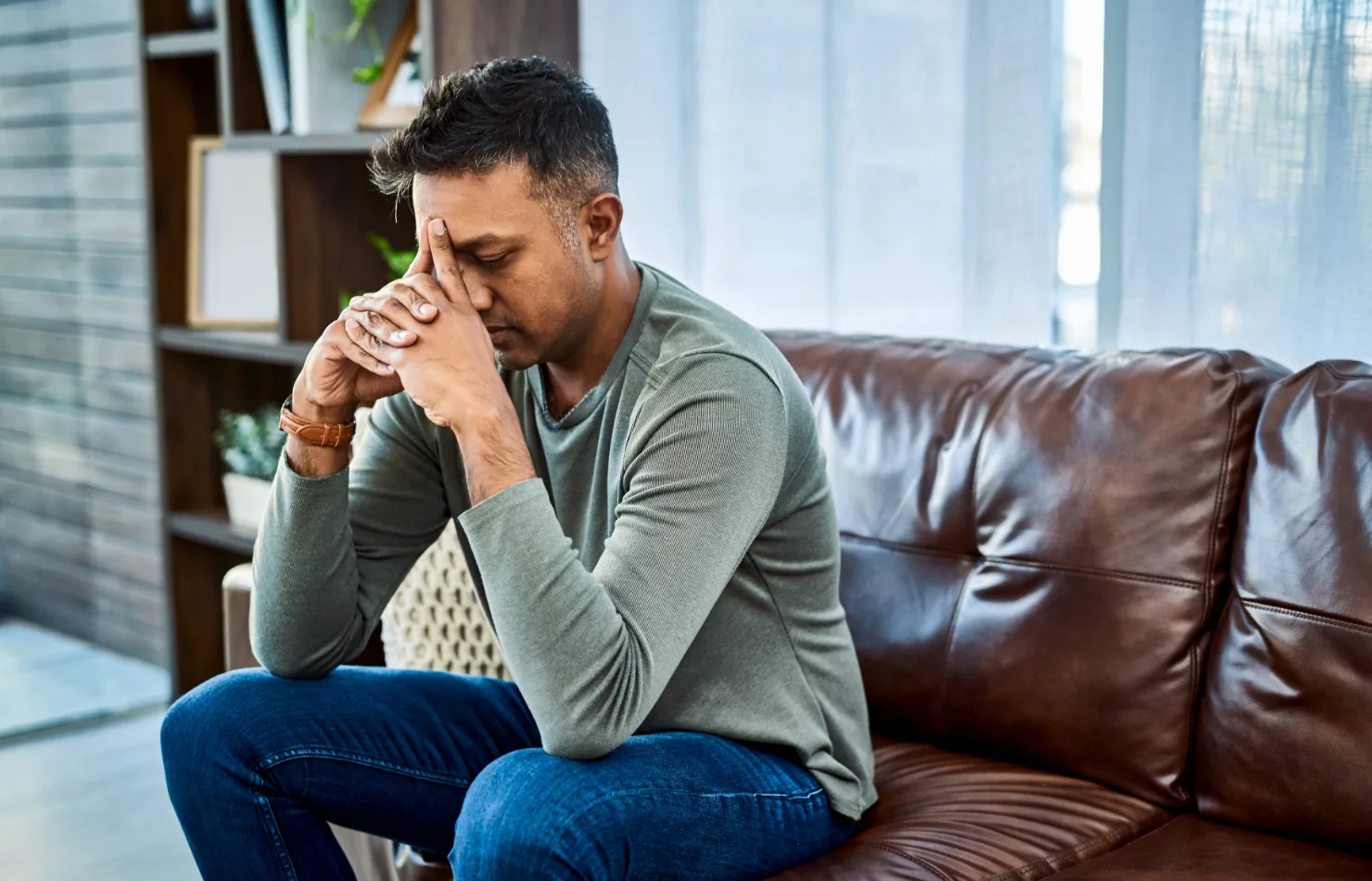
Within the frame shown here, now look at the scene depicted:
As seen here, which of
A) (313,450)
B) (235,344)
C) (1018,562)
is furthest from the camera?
(235,344)

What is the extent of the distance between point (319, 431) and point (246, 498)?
4.97 ft

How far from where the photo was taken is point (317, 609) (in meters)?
1.57

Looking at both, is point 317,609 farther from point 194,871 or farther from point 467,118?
point 194,871

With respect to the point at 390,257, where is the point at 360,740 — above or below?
below

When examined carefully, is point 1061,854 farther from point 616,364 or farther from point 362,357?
point 362,357

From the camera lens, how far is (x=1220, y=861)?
4.59 feet

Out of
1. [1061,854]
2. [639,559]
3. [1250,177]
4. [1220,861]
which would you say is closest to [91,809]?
[639,559]

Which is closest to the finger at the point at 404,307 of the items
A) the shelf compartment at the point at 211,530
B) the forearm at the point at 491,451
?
the forearm at the point at 491,451

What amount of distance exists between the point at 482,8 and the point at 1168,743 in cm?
160

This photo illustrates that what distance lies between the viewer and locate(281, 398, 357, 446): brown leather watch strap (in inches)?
61.9

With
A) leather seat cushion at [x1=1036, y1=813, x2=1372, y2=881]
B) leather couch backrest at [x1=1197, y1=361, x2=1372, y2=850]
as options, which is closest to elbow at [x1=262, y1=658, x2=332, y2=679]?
leather seat cushion at [x1=1036, y1=813, x2=1372, y2=881]

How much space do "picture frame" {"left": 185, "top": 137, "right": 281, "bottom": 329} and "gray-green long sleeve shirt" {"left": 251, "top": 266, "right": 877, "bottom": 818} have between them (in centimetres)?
149

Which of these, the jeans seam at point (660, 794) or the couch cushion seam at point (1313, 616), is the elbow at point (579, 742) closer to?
the jeans seam at point (660, 794)

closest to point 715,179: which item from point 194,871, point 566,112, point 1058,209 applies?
point 1058,209
